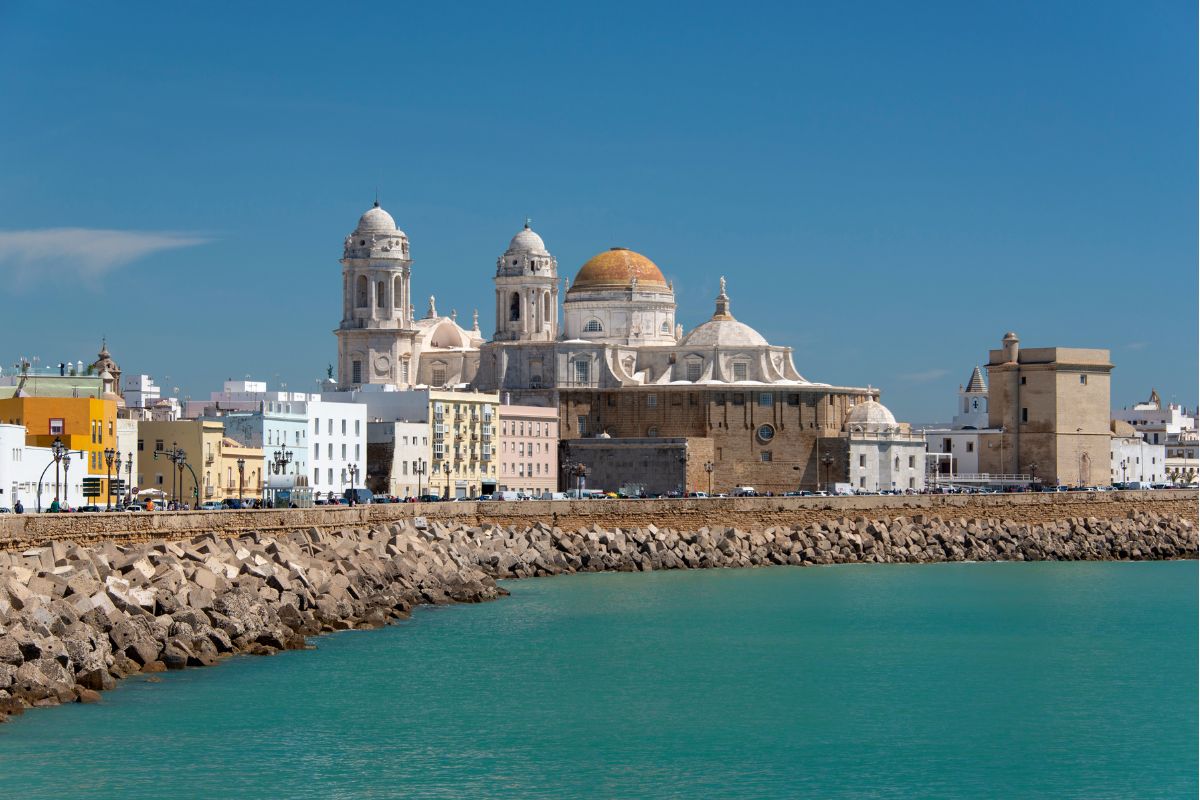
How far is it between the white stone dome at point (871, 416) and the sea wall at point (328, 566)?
15964mm

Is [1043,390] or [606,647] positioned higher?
[1043,390]

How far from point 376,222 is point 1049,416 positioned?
2658 cm

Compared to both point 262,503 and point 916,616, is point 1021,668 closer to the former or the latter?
point 916,616

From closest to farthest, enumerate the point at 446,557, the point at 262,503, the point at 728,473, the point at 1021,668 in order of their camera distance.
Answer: the point at 1021,668 → the point at 446,557 → the point at 262,503 → the point at 728,473

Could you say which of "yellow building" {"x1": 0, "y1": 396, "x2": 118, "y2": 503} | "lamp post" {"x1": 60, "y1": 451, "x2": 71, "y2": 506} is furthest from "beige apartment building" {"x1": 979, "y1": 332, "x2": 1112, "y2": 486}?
"lamp post" {"x1": 60, "y1": 451, "x2": 71, "y2": 506}

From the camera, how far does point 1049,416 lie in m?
80.1

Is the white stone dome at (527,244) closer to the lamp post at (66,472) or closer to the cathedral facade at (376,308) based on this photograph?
the cathedral facade at (376,308)

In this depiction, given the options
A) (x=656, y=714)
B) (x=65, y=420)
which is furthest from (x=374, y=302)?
(x=656, y=714)

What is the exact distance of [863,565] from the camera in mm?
52219

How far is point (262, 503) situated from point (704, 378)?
29.0m

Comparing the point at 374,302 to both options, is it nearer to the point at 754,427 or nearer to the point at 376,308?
the point at 376,308

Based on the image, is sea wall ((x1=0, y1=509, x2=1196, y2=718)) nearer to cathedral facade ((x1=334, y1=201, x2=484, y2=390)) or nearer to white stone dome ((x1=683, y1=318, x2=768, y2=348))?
white stone dome ((x1=683, y1=318, x2=768, y2=348))

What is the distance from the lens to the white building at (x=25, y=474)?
143 ft

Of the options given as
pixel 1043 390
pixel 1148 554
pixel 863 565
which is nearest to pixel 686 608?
pixel 863 565
